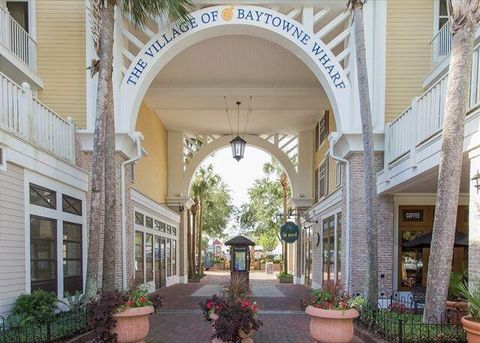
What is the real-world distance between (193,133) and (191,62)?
373 inches

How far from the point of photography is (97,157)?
8.88 meters

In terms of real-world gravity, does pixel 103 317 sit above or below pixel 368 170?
below

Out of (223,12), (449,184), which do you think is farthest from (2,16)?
(449,184)

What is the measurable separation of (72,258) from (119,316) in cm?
397

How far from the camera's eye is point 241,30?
11.5m

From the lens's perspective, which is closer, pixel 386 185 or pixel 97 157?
pixel 97 157

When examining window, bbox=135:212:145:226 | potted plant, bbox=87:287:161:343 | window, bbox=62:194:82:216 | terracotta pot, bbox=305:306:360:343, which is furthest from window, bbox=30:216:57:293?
window, bbox=135:212:145:226

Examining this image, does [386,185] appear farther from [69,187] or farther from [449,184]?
[69,187]

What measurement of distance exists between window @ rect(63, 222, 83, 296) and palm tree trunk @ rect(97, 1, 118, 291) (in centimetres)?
189

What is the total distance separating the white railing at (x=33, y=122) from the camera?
8.09 metres

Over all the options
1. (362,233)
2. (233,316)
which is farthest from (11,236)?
(362,233)

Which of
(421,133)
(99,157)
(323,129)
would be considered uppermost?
(323,129)

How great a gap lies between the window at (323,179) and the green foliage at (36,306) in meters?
12.1

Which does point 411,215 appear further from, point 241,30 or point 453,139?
point 241,30
